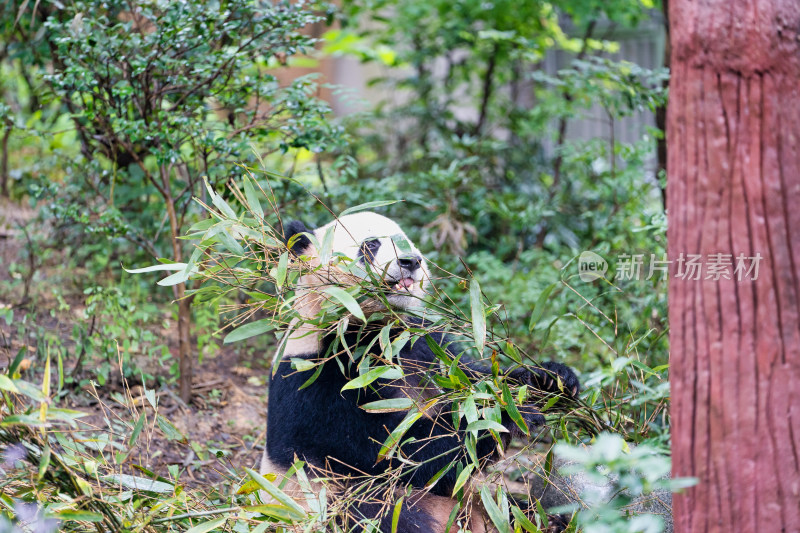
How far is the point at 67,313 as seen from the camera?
162 inches

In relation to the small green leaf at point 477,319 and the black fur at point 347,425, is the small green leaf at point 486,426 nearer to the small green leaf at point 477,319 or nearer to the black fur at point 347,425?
the small green leaf at point 477,319

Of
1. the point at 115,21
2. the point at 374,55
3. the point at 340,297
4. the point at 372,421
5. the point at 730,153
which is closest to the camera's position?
the point at 730,153

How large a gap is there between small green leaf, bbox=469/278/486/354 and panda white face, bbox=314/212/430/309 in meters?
0.25

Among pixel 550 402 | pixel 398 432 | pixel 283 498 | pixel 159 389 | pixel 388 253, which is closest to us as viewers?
pixel 283 498

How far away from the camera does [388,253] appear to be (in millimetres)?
2793

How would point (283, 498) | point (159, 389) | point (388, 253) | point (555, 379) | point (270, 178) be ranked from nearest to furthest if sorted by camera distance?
1. point (283, 498)
2. point (555, 379)
3. point (388, 253)
4. point (159, 389)
5. point (270, 178)

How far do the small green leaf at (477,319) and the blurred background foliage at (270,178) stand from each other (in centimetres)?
15

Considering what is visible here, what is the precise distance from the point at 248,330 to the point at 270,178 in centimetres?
220

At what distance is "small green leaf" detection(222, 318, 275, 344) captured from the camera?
90.5 inches

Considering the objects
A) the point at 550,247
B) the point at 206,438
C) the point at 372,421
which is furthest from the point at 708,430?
the point at 550,247

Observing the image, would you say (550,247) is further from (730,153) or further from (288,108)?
(730,153)

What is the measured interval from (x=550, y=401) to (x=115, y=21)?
10.4ft

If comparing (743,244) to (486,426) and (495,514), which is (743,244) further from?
(495,514)

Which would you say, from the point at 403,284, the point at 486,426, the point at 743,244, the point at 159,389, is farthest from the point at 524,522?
the point at 159,389
